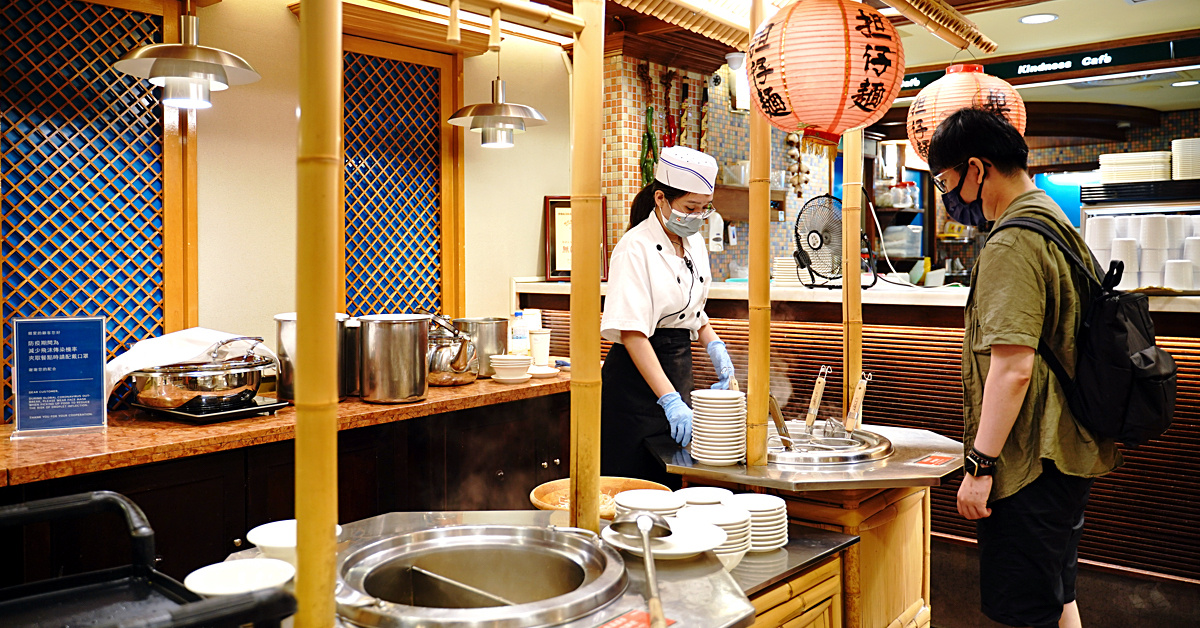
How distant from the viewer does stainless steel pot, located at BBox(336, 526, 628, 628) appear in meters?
1.64

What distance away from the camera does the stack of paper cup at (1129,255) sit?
373 centimetres

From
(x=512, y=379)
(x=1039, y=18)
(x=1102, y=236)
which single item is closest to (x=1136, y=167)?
(x=1039, y=18)

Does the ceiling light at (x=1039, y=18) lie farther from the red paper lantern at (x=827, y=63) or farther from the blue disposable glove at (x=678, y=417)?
the blue disposable glove at (x=678, y=417)

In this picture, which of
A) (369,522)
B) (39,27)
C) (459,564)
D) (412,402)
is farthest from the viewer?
(412,402)

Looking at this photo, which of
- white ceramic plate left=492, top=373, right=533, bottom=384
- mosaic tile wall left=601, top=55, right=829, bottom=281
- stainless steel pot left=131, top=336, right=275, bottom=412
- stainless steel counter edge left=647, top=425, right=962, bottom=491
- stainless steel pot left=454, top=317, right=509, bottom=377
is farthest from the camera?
mosaic tile wall left=601, top=55, right=829, bottom=281

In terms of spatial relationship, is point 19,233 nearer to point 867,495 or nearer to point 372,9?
point 372,9

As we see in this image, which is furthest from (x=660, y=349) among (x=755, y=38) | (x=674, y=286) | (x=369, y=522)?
(x=369, y=522)

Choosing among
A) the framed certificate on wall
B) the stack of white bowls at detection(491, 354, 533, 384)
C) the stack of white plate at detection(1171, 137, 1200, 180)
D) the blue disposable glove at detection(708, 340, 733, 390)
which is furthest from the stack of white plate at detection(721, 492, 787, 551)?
the stack of white plate at detection(1171, 137, 1200, 180)

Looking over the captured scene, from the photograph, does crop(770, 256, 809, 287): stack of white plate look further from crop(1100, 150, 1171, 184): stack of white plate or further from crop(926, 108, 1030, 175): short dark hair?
crop(1100, 150, 1171, 184): stack of white plate

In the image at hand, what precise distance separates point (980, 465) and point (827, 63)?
3.90 ft

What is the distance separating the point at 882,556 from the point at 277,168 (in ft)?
11.7

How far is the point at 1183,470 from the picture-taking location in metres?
3.57

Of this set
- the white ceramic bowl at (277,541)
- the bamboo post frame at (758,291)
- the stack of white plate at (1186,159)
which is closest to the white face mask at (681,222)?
the bamboo post frame at (758,291)

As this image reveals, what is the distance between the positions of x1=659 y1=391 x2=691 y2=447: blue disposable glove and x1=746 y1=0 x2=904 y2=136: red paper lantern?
1090 mm
